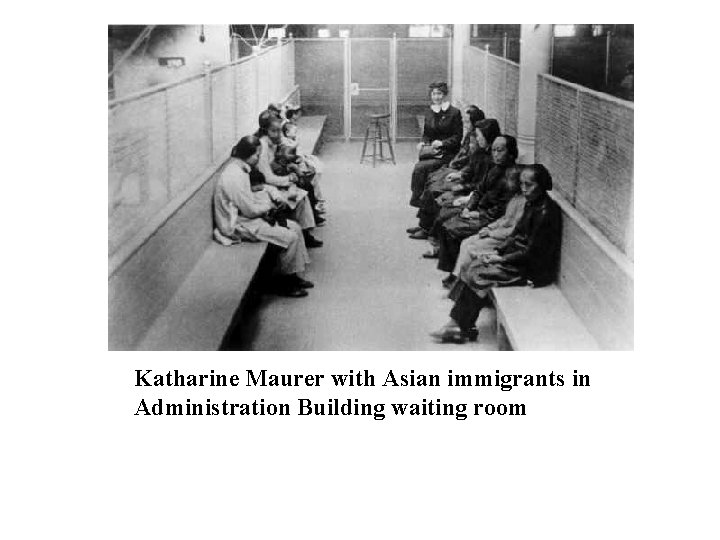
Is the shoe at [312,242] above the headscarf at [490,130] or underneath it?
underneath

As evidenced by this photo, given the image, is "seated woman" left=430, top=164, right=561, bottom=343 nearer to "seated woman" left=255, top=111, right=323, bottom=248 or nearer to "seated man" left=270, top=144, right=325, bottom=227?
"seated woman" left=255, top=111, right=323, bottom=248

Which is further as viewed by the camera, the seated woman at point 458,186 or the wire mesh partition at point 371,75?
the wire mesh partition at point 371,75

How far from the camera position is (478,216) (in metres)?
6.41

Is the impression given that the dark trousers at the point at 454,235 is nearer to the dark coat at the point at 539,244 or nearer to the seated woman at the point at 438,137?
the dark coat at the point at 539,244

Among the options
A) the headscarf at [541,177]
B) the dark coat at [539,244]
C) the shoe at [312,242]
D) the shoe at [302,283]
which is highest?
the headscarf at [541,177]

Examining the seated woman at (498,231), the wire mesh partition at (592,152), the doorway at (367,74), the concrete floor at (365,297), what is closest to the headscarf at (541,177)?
the wire mesh partition at (592,152)

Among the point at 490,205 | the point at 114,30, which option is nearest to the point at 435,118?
the point at 490,205

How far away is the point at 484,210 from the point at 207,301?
2.26m

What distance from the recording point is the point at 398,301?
5.40 metres

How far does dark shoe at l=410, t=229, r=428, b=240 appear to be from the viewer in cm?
702

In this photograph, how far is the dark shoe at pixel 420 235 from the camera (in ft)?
23.0

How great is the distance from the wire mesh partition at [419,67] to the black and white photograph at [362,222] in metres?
3.85

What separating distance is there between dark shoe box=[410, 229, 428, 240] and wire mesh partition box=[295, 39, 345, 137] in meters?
6.56
